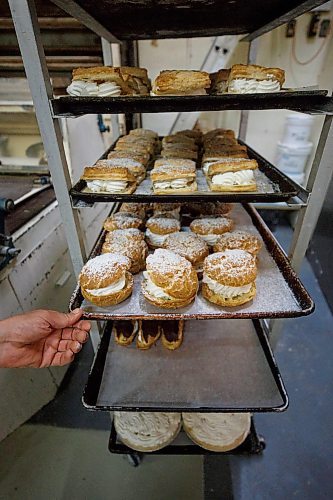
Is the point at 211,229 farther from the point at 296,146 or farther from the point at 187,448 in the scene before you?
the point at 296,146

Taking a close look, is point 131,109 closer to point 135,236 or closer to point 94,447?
point 135,236

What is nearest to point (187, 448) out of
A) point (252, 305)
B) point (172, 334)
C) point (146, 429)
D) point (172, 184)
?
point (146, 429)

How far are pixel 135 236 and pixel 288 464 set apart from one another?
1.46m

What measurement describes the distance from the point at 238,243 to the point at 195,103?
0.58m

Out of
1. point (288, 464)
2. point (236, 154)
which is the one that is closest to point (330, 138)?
point (236, 154)

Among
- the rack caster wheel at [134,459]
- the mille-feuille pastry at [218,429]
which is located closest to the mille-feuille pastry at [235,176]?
the mille-feuille pastry at [218,429]

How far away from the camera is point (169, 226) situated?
1.43 metres

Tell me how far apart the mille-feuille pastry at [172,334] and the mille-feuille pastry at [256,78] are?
1.00 m

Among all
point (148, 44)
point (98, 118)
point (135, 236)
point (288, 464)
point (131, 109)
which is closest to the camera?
point (131, 109)

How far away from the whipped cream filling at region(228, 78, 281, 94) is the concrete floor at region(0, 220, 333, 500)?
5.79 ft

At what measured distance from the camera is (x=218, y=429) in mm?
1469

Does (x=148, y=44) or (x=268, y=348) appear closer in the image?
(x=268, y=348)

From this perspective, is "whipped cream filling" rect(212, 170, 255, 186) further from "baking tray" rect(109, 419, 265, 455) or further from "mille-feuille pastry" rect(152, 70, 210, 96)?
"baking tray" rect(109, 419, 265, 455)

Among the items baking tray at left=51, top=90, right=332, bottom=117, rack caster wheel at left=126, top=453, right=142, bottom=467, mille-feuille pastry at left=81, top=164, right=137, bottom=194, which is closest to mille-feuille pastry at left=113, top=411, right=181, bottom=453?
rack caster wheel at left=126, top=453, right=142, bottom=467
